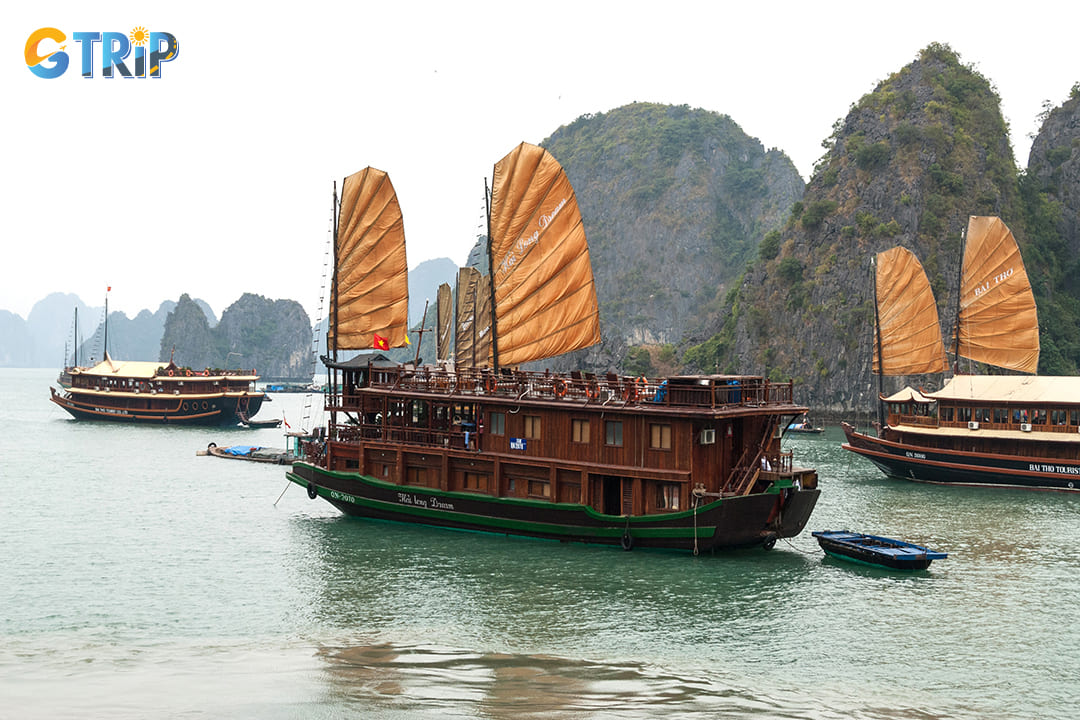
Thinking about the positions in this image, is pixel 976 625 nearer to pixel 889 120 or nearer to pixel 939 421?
pixel 939 421

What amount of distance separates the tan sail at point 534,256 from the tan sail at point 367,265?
217 inches

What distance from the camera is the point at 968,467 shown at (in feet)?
128

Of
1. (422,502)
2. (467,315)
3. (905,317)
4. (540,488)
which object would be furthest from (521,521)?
(467,315)

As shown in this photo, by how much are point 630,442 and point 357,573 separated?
7.38 metres

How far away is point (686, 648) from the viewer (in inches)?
663

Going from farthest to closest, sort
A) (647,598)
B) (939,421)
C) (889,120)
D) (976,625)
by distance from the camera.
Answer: (889,120) → (939,421) → (647,598) → (976,625)

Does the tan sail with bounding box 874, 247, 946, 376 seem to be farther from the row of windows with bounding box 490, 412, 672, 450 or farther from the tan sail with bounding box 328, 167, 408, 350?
the row of windows with bounding box 490, 412, 672, 450

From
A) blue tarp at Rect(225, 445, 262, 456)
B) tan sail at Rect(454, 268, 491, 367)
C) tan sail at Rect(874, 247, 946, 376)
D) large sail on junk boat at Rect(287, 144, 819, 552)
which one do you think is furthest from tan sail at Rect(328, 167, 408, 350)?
tan sail at Rect(874, 247, 946, 376)

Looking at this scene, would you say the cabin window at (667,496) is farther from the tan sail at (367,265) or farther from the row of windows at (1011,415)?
the row of windows at (1011,415)

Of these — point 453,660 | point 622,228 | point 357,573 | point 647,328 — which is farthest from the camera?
point 622,228

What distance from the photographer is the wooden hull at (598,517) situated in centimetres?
2278

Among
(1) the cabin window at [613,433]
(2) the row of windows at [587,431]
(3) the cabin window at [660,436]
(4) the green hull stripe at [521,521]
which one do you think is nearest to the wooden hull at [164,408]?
(4) the green hull stripe at [521,521]

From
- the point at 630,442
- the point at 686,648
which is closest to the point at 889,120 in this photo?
the point at 630,442

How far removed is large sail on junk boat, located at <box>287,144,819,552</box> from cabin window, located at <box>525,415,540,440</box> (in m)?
0.03
